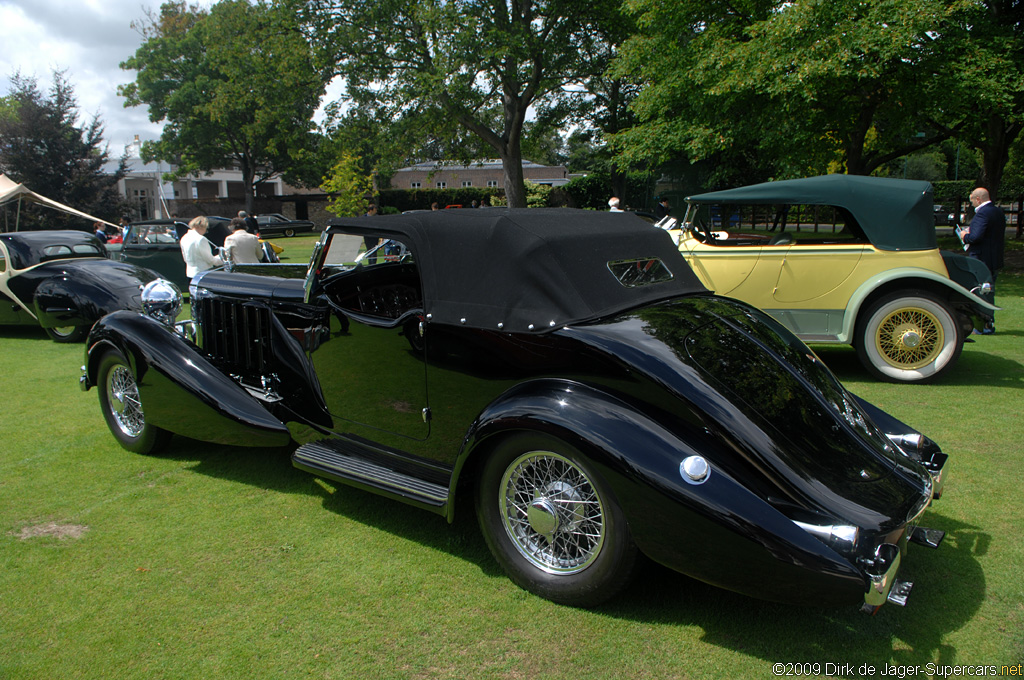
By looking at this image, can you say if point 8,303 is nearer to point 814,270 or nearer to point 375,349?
point 375,349

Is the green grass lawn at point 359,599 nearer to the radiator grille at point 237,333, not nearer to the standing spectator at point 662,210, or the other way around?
the radiator grille at point 237,333

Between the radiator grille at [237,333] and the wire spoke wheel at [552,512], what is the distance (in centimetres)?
240

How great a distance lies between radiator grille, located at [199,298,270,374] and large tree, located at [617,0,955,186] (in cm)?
1050

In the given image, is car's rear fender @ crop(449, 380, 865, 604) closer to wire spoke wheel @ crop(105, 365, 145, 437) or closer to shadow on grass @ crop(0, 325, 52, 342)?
wire spoke wheel @ crop(105, 365, 145, 437)

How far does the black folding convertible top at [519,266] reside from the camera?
3.23m

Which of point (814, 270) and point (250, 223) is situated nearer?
point (814, 270)

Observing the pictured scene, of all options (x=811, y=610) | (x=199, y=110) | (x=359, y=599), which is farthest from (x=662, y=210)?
(x=199, y=110)

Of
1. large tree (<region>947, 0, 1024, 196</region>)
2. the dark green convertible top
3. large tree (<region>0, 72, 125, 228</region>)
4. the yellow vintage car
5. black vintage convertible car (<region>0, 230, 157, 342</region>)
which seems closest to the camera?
the yellow vintage car

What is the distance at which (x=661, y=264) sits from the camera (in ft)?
12.9

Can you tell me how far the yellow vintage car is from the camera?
642 cm

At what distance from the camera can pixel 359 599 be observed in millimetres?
3070

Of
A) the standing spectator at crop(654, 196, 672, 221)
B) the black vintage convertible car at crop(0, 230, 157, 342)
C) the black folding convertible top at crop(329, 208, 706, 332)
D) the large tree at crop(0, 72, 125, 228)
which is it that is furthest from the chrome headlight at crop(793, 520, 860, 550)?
the large tree at crop(0, 72, 125, 228)

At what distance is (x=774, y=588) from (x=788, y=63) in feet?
38.3

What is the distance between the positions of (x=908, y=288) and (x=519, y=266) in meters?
5.03
